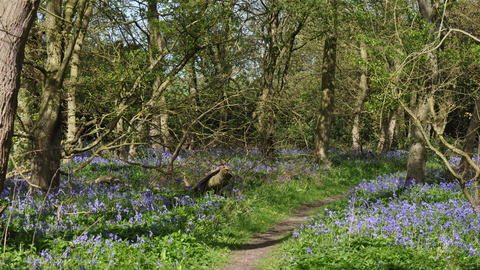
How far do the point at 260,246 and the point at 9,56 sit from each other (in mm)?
5216

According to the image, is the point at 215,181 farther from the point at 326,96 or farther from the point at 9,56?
the point at 326,96

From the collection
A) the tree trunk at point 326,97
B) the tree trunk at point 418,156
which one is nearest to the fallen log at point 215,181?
the tree trunk at point 418,156

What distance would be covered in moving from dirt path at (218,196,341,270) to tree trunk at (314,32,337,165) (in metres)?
6.58

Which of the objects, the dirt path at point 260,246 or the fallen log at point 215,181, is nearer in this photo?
the dirt path at point 260,246

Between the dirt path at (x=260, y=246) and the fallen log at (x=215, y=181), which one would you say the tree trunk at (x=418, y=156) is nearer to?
the dirt path at (x=260, y=246)

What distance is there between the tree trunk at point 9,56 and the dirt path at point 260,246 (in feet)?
11.5

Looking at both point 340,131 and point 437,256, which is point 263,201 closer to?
point 437,256

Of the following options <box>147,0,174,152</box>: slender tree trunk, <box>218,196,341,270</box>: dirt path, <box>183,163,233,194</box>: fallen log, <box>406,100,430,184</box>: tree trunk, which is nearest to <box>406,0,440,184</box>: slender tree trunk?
<box>406,100,430,184</box>: tree trunk

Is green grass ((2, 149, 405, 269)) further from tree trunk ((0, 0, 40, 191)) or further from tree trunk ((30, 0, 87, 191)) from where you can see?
tree trunk ((0, 0, 40, 191))

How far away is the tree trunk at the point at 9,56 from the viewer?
5332 millimetres

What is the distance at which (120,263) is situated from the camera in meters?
5.92

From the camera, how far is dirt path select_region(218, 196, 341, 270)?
728 cm

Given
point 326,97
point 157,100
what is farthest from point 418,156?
point 157,100

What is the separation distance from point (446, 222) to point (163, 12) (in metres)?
9.05
